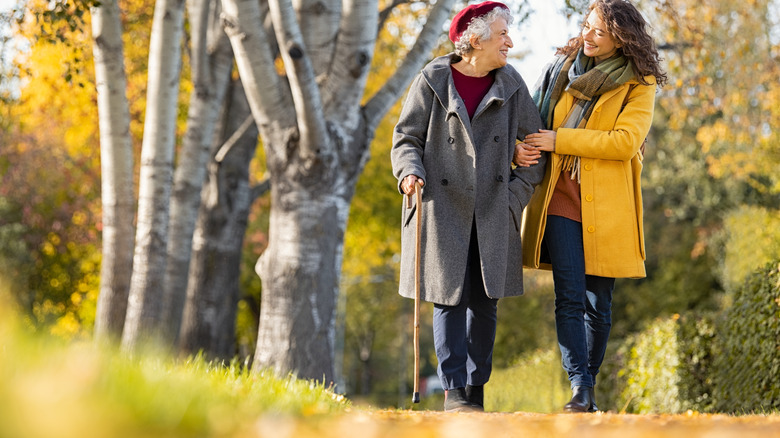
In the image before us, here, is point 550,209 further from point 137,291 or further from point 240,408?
point 137,291

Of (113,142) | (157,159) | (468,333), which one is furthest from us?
(157,159)

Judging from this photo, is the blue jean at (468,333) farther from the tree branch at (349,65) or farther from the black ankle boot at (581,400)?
the tree branch at (349,65)

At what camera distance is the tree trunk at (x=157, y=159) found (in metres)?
9.44

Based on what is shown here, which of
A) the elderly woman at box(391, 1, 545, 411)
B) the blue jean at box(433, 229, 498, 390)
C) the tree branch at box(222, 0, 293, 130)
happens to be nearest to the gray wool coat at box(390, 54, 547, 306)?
the elderly woman at box(391, 1, 545, 411)

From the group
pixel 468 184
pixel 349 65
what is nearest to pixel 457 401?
pixel 468 184

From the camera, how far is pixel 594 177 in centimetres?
520

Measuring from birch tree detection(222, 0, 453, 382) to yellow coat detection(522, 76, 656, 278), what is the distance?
104 inches

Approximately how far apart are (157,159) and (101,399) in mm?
7573

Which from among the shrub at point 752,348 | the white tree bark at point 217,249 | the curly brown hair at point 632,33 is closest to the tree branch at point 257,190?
the white tree bark at point 217,249

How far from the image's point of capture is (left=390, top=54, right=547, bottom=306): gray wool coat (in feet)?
16.5

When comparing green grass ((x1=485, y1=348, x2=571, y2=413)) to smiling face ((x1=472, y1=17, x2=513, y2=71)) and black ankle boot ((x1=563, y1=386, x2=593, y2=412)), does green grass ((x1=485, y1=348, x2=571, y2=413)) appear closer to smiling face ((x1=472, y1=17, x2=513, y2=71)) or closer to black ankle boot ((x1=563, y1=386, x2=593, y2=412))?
black ankle boot ((x1=563, y1=386, x2=593, y2=412))

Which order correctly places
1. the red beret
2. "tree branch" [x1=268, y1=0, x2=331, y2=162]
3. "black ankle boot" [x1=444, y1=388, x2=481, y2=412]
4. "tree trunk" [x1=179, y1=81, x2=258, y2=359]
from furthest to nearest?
1. "tree trunk" [x1=179, y1=81, x2=258, y2=359]
2. "tree branch" [x1=268, y1=0, x2=331, y2=162]
3. the red beret
4. "black ankle boot" [x1=444, y1=388, x2=481, y2=412]

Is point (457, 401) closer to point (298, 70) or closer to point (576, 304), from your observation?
point (576, 304)

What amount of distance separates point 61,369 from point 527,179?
3.21 m
